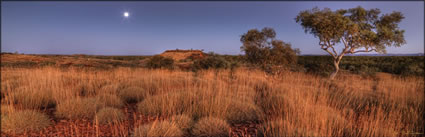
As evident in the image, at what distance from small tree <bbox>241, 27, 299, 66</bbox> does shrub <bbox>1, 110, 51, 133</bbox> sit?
23.3ft

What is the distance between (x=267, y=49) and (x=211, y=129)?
6013 millimetres

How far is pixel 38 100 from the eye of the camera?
13.1 feet

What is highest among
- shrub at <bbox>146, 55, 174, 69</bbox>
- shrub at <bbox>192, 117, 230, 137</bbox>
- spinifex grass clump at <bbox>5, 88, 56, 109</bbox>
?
shrub at <bbox>146, 55, 174, 69</bbox>

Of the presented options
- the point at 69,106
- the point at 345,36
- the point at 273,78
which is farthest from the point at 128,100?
the point at 345,36

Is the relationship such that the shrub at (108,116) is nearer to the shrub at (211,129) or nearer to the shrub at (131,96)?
the shrub at (131,96)

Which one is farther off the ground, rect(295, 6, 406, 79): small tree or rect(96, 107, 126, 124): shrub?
rect(295, 6, 406, 79): small tree

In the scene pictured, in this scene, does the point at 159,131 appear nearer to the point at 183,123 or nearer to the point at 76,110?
the point at 183,123

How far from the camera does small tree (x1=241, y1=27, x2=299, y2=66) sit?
7.72 meters

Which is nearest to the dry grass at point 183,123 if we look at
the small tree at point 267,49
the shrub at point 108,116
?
the shrub at point 108,116

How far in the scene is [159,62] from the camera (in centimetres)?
1411

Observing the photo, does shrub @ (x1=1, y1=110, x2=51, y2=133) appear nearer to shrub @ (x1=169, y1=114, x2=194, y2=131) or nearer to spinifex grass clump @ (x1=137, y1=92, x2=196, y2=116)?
spinifex grass clump @ (x1=137, y1=92, x2=196, y2=116)

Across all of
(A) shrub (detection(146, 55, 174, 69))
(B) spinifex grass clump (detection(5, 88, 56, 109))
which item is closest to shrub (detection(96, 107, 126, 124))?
(B) spinifex grass clump (detection(5, 88, 56, 109))

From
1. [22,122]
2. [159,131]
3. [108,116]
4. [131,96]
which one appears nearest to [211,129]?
[159,131]

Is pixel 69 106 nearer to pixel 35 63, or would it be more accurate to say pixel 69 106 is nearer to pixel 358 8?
pixel 35 63
